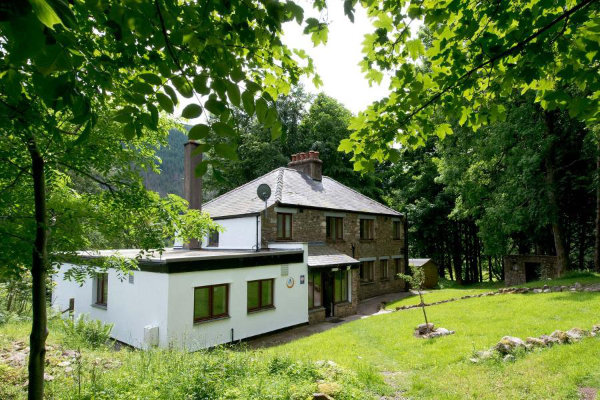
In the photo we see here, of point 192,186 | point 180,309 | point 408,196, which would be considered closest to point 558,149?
point 408,196

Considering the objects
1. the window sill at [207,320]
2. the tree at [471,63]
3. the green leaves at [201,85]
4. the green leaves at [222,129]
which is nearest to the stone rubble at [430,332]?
the window sill at [207,320]

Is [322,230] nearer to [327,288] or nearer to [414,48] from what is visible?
[327,288]

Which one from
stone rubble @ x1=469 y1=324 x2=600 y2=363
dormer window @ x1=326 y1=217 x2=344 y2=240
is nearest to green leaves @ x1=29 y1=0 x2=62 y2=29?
stone rubble @ x1=469 y1=324 x2=600 y2=363

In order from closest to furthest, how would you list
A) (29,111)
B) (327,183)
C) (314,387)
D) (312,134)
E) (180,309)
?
1. (29,111)
2. (314,387)
3. (180,309)
4. (327,183)
5. (312,134)

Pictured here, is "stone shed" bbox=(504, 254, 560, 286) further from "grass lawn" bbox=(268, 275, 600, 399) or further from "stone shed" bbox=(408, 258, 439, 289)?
"grass lawn" bbox=(268, 275, 600, 399)

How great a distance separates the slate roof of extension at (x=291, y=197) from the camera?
17109 mm

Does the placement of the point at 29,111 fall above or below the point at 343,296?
above

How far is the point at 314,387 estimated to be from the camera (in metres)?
5.66

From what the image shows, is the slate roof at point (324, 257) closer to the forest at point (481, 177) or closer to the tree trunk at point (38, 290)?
the forest at point (481, 177)

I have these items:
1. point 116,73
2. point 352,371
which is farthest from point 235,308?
point 116,73

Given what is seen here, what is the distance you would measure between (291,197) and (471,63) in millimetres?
14186

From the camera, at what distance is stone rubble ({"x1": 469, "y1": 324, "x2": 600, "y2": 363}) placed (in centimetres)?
764

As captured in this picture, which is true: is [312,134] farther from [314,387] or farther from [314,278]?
[314,387]

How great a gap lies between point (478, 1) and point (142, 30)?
3685mm
